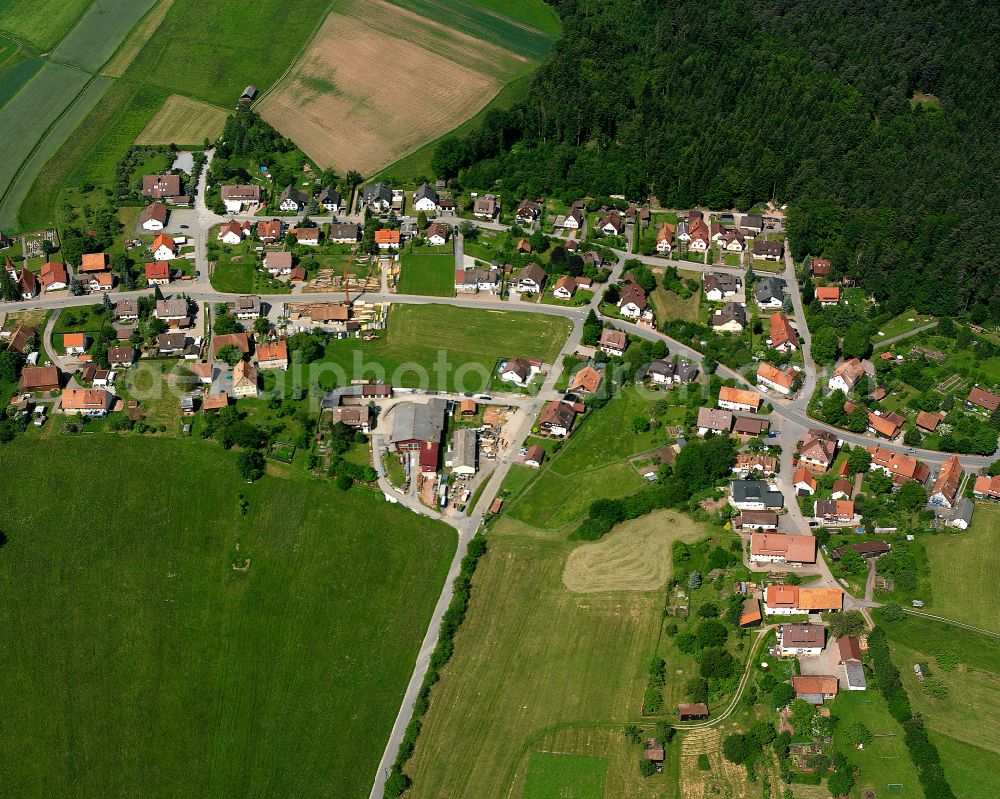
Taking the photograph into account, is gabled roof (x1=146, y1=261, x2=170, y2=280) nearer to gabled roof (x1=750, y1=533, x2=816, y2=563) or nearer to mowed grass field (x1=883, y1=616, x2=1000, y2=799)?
gabled roof (x1=750, y1=533, x2=816, y2=563)

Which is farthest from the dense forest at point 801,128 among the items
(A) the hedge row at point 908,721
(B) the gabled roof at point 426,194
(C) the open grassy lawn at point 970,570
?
(A) the hedge row at point 908,721

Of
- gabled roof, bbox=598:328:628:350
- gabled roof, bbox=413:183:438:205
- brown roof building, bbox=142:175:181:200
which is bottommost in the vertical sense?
gabled roof, bbox=598:328:628:350

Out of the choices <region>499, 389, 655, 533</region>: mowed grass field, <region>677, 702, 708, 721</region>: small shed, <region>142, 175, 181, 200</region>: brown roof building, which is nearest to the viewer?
<region>677, 702, 708, 721</region>: small shed

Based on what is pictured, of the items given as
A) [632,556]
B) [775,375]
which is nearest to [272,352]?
[632,556]

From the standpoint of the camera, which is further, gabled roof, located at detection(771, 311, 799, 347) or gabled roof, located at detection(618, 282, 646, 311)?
gabled roof, located at detection(618, 282, 646, 311)

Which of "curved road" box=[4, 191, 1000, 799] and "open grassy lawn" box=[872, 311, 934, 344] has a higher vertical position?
"open grassy lawn" box=[872, 311, 934, 344]

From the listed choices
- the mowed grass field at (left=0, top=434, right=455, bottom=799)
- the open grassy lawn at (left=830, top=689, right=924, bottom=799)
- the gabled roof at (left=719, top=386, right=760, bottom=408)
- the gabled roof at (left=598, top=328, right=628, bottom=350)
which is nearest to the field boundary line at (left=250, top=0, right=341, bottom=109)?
the mowed grass field at (left=0, top=434, right=455, bottom=799)

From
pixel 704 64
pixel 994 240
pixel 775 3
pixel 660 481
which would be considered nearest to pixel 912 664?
pixel 660 481
